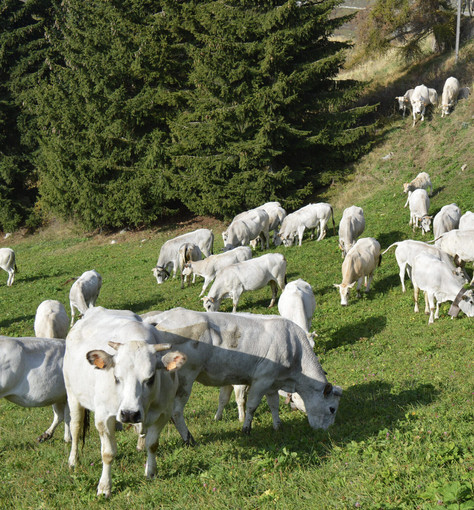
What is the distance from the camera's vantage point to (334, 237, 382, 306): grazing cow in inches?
672

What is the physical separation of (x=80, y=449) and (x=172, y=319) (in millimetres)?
2231

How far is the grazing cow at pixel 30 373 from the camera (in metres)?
8.16

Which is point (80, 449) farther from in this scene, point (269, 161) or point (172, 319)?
point (269, 161)

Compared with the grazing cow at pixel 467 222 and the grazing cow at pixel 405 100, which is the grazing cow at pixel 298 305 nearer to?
the grazing cow at pixel 467 222

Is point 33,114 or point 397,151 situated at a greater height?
point 33,114

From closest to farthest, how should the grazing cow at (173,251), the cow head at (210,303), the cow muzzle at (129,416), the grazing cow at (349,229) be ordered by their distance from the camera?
the cow muzzle at (129,416), the cow head at (210,303), the grazing cow at (349,229), the grazing cow at (173,251)

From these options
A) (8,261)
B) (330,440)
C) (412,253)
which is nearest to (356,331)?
(412,253)

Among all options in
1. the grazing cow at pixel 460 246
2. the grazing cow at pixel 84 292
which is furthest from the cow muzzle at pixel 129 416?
the grazing cow at pixel 460 246

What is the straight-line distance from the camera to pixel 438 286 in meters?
15.0

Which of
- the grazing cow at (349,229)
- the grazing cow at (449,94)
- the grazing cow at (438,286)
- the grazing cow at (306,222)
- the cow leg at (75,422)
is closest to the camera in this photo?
the cow leg at (75,422)

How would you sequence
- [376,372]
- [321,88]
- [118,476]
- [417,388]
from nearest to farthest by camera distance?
[118,476], [417,388], [376,372], [321,88]

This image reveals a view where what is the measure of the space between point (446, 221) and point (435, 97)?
16.2 metres

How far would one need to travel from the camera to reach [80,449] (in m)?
A: 7.88

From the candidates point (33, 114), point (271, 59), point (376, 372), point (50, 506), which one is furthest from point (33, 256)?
point (50, 506)
